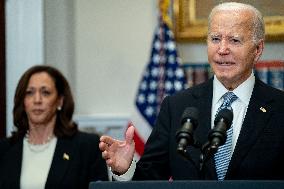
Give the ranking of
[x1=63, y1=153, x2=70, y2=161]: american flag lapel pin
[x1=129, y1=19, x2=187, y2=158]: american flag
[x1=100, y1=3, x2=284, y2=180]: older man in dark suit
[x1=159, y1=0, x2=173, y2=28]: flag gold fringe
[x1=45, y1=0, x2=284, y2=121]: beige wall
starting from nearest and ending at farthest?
[x1=100, y1=3, x2=284, y2=180]: older man in dark suit
[x1=63, y1=153, x2=70, y2=161]: american flag lapel pin
[x1=129, y1=19, x2=187, y2=158]: american flag
[x1=159, y1=0, x2=173, y2=28]: flag gold fringe
[x1=45, y1=0, x2=284, y2=121]: beige wall

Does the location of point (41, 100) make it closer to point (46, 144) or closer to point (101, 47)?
point (46, 144)

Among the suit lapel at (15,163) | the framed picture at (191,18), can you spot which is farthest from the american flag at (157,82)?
the suit lapel at (15,163)

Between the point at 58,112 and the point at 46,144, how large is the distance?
0.85ft

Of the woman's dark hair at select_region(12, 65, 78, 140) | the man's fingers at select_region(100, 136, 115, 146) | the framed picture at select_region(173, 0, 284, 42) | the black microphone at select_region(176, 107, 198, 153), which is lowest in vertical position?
the woman's dark hair at select_region(12, 65, 78, 140)

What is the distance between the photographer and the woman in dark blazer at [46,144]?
4.14 m

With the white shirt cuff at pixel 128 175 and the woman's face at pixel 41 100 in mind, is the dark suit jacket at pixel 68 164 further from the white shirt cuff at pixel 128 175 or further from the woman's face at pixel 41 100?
the white shirt cuff at pixel 128 175

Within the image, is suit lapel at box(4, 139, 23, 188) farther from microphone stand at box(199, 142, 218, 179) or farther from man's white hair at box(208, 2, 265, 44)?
microphone stand at box(199, 142, 218, 179)

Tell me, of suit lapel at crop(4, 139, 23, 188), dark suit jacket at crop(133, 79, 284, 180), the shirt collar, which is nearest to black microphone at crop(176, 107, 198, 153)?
dark suit jacket at crop(133, 79, 284, 180)

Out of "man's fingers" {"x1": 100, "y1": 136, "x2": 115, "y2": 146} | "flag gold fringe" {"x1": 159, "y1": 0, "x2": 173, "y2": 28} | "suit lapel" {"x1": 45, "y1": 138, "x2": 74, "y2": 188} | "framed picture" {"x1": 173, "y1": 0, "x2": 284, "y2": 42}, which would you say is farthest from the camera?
"framed picture" {"x1": 173, "y1": 0, "x2": 284, "y2": 42}

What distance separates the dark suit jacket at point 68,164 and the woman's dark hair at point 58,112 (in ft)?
0.20

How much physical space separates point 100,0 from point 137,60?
663 millimetres

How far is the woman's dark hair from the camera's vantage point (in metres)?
4.38

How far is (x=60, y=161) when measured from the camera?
4.21 metres

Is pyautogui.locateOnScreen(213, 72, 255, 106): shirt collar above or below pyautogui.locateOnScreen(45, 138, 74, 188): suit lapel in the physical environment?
above
